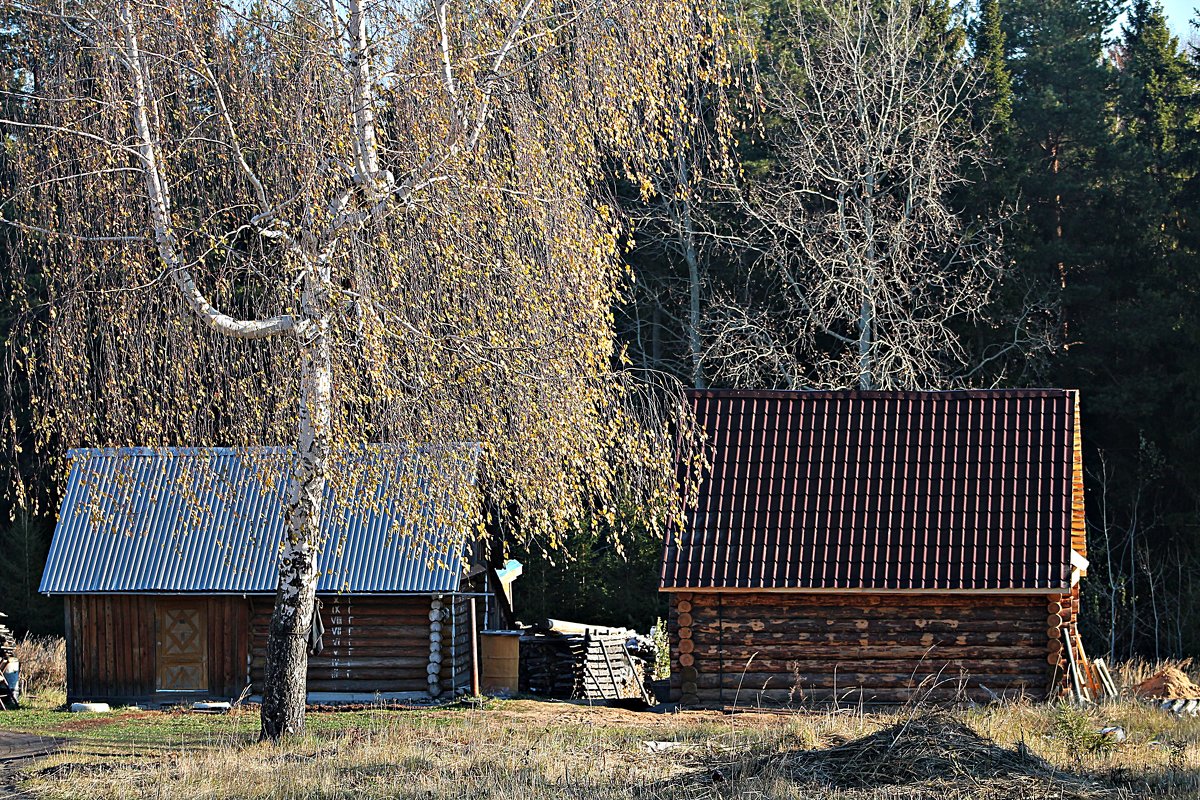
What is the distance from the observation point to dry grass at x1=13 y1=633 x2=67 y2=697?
89.5 feet

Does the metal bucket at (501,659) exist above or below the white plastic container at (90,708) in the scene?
above

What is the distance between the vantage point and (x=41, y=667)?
28.0 m

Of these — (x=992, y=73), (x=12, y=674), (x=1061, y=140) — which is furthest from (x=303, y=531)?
(x=1061, y=140)

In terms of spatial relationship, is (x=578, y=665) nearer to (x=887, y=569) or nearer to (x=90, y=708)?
(x=887, y=569)

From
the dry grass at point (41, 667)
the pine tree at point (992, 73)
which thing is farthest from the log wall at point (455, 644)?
the pine tree at point (992, 73)

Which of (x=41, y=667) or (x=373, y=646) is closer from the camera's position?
(x=373, y=646)

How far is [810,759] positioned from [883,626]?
24.1 feet

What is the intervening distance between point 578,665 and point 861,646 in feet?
21.8

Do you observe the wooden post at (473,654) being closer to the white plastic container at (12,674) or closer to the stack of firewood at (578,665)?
the stack of firewood at (578,665)

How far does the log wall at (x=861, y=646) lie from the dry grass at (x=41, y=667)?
13.8m

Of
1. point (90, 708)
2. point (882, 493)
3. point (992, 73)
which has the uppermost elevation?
point (992, 73)

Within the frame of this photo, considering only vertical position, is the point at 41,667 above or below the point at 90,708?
below

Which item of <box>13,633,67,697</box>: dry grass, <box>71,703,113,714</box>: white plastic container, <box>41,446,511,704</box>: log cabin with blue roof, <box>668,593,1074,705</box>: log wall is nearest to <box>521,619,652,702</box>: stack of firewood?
<box>41,446,511,704</box>: log cabin with blue roof

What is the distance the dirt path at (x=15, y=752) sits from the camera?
42.7ft
